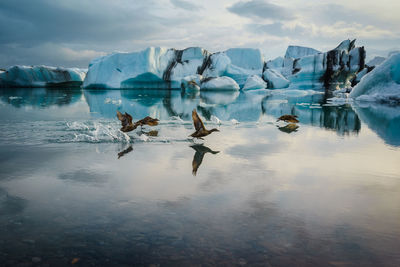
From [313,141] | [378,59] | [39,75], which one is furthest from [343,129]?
[378,59]

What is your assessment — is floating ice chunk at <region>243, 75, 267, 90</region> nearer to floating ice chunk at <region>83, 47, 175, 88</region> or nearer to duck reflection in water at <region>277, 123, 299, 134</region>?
floating ice chunk at <region>83, 47, 175, 88</region>

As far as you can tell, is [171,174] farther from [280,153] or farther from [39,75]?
[39,75]

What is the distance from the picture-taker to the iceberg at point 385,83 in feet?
46.3

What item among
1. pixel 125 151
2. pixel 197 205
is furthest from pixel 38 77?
pixel 197 205

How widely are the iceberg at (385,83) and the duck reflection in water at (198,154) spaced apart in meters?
13.3

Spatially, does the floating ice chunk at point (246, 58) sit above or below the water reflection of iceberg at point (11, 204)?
above

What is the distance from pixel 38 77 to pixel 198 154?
42.5 m

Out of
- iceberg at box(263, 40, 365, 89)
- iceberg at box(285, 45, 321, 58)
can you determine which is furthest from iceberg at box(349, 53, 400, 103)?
iceberg at box(285, 45, 321, 58)

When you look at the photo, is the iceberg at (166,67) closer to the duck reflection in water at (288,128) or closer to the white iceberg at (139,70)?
the white iceberg at (139,70)

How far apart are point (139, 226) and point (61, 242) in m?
0.45

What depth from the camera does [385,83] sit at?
14812 millimetres

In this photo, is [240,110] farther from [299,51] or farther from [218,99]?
[299,51]

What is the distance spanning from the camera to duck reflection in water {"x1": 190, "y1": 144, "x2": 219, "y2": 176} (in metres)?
3.26

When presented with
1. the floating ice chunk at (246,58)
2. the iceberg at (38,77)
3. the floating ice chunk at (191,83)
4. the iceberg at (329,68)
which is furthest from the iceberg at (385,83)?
the iceberg at (38,77)
